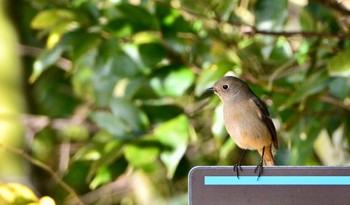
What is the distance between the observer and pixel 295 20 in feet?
15.3

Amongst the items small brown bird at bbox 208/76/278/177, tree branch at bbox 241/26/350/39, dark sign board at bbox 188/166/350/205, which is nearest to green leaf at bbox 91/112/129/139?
tree branch at bbox 241/26/350/39

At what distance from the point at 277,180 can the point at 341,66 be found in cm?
96

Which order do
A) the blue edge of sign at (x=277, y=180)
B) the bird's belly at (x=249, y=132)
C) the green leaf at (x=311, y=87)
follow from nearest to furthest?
the blue edge of sign at (x=277, y=180) < the bird's belly at (x=249, y=132) < the green leaf at (x=311, y=87)

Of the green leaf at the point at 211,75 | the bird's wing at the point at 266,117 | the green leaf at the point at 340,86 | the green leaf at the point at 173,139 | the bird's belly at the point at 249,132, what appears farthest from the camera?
the green leaf at the point at 173,139

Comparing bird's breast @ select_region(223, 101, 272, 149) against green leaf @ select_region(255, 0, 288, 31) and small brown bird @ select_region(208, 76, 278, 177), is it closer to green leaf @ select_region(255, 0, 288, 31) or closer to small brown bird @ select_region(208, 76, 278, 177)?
small brown bird @ select_region(208, 76, 278, 177)

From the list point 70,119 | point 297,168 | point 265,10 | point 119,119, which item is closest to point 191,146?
point 70,119

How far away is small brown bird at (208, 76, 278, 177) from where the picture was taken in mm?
2779

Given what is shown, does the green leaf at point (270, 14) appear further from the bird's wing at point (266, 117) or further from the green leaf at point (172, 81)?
the bird's wing at point (266, 117)

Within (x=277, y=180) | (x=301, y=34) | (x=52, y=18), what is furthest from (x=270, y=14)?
(x=277, y=180)

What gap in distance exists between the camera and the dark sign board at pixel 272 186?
6.39 feet

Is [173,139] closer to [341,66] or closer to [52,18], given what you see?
[52,18]

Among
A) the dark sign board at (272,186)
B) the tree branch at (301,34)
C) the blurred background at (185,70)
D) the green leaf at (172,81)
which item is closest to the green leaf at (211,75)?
the blurred background at (185,70)

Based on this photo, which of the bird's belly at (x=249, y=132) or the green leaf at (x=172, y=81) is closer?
the bird's belly at (x=249, y=132)

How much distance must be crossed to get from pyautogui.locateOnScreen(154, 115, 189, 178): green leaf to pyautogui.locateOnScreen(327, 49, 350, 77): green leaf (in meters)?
0.79
